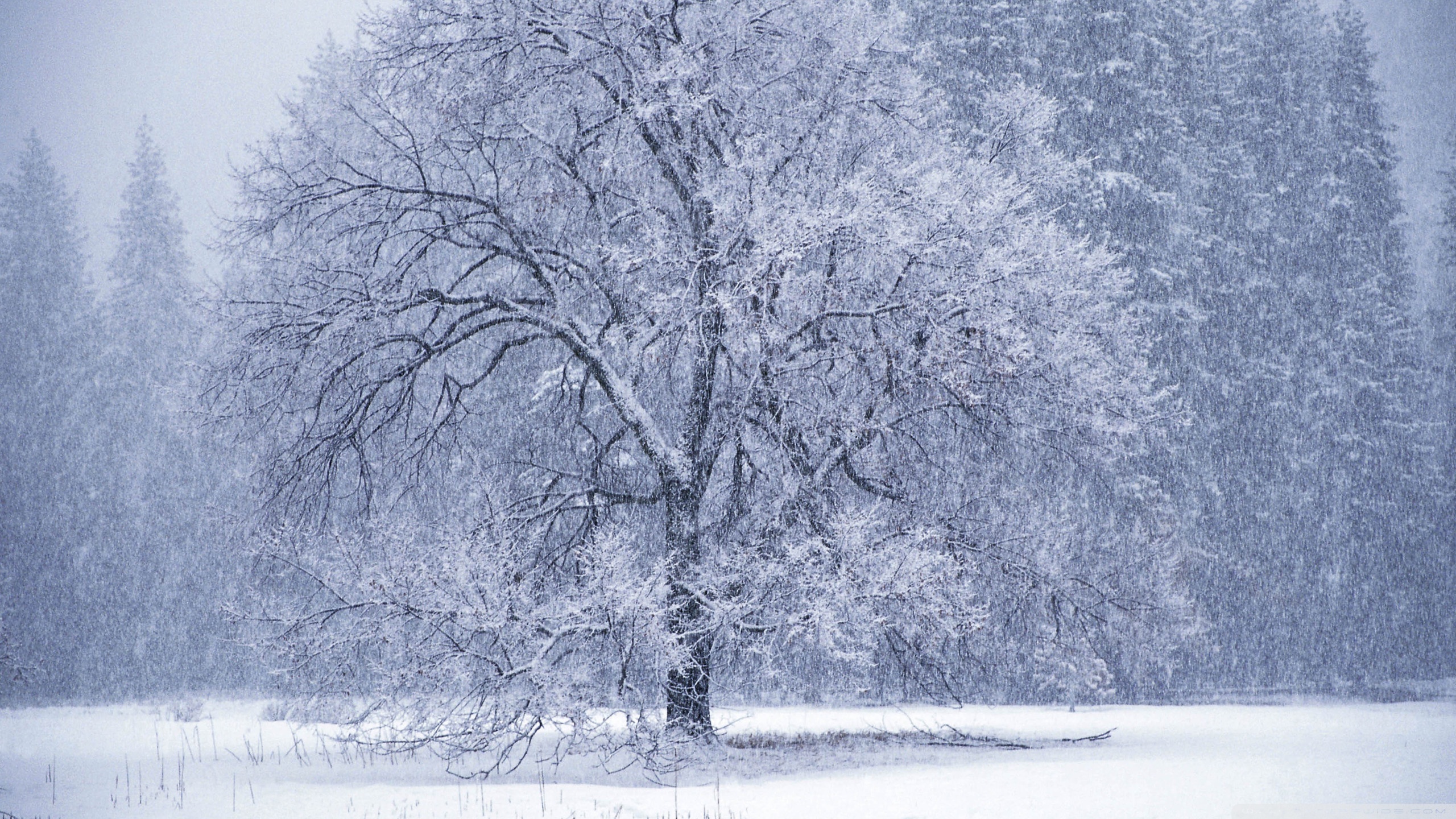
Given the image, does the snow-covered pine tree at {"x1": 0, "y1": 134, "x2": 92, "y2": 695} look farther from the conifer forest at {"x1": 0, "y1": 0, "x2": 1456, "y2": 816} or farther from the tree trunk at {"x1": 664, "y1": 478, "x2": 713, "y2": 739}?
the tree trunk at {"x1": 664, "y1": 478, "x2": 713, "y2": 739}

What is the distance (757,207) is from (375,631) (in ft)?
15.9

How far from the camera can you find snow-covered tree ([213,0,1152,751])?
10.0 m

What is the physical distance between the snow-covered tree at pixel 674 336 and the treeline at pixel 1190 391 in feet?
23.3

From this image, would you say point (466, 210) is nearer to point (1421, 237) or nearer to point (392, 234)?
point (392, 234)

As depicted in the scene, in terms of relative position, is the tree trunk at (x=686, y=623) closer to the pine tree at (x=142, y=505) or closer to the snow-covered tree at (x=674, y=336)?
the snow-covered tree at (x=674, y=336)

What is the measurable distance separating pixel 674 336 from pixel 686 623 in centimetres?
261

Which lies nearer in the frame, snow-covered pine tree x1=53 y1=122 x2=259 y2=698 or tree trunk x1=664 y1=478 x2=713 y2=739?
tree trunk x1=664 y1=478 x2=713 y2=739

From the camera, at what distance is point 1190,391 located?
23.8 meters

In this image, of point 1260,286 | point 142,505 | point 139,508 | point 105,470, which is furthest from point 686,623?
point 105,470

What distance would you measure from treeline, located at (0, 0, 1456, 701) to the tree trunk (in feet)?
27.2

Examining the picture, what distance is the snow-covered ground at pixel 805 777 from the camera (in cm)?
840

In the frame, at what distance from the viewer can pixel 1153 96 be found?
23.6m

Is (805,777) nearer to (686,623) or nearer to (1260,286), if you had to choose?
(686,623)

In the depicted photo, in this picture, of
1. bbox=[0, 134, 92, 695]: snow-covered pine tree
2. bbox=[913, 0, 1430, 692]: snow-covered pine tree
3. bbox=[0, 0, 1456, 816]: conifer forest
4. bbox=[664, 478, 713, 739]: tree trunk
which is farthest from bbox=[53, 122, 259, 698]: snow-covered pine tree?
bbox=[664, 478, 713, 739]: tree trunk
